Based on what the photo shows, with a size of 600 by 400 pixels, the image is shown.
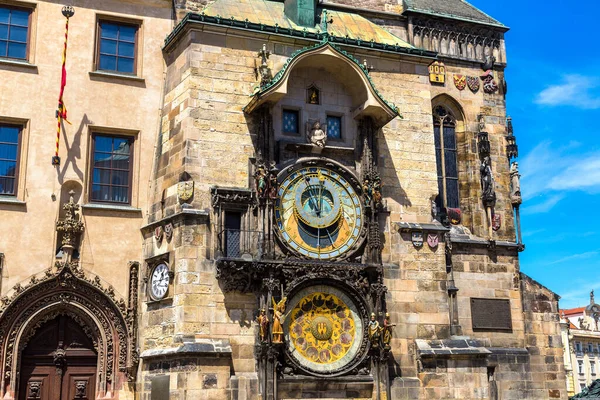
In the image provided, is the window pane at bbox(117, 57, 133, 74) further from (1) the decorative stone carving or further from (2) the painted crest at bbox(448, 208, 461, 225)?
(2) the painted crest at bbox(448, 208, 461, 225)

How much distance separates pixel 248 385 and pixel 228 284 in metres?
2.13

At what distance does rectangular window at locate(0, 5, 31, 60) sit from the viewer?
59.9 feet

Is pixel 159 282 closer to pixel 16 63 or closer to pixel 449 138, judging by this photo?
pixel 16 63

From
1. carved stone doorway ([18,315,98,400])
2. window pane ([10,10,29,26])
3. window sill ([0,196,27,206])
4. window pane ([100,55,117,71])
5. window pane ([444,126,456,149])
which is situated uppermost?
window pane ([10,10,29,26])

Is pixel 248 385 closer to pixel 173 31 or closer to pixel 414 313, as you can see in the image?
pixel 414 313

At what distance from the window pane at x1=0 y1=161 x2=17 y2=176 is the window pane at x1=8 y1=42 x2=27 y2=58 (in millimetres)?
2517

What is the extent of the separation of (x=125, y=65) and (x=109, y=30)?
94 cm

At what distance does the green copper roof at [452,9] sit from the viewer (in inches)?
902

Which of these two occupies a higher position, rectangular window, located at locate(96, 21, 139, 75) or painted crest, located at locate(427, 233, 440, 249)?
rectangular window, located at locate(96, 21, 139, 75)

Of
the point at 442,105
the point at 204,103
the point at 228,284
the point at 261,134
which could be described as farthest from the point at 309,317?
the point at 442,105

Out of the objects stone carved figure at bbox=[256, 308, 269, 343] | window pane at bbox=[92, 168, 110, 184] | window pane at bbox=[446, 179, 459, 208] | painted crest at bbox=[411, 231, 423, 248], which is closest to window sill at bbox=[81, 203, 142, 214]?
window pane at bbox=[92, 168, 110, 184]

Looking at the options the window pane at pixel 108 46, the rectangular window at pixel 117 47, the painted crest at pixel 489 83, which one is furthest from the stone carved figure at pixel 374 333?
the painted crest at pixel 489 83

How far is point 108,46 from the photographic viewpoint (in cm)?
1912

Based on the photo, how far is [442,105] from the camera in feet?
75.3
